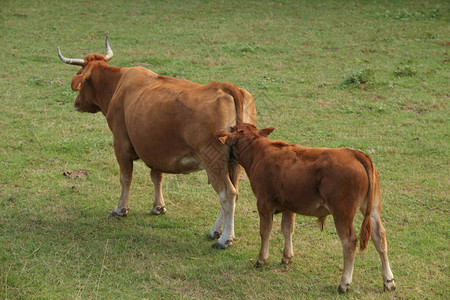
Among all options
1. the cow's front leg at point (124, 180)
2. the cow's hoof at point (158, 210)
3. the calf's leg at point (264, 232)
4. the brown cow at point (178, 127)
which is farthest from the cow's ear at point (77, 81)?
the calf's leg at point (264, 232)

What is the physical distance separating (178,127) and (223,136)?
0.72 m

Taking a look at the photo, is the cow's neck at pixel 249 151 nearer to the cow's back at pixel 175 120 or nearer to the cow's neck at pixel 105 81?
the cow's back at pixel 175 120

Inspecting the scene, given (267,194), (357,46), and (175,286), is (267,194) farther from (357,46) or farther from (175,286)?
(357,46)

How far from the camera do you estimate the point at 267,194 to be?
6.52 meters

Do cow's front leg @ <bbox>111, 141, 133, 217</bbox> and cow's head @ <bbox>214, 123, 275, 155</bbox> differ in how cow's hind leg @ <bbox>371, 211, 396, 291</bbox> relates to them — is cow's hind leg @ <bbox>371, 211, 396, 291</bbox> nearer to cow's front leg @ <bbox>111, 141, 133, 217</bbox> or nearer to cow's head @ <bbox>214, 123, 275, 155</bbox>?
cow's head @ <bbox>214, 123, 275, 155</bbox>

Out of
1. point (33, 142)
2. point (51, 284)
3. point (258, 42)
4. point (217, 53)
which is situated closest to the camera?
point (51, 284)

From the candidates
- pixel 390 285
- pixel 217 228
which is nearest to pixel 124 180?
Result: pixel 217 228

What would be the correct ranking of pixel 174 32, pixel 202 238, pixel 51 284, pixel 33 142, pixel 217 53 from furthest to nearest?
pixel 174 32 → pixel 217 53 → pixel 33 142 → pixel 202 238 → pixel 51 284

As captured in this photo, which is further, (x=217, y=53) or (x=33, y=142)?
(x=217, y=53)

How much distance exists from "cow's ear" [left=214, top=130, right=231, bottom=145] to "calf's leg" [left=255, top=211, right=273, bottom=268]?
88cm

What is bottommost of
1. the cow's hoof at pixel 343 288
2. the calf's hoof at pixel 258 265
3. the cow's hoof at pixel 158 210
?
the cow's hoof at pixel 158 210

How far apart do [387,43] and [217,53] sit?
4511mm

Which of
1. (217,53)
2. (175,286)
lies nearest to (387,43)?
(217,53)

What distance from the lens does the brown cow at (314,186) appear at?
19.2ft
